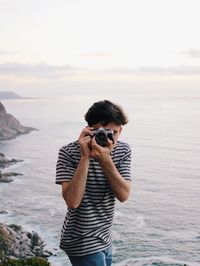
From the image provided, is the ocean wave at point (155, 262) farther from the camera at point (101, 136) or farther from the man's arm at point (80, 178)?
the camera at point (101, 136)

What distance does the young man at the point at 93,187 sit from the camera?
4.18 m

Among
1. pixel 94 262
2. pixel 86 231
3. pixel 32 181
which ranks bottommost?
pixel 32 181

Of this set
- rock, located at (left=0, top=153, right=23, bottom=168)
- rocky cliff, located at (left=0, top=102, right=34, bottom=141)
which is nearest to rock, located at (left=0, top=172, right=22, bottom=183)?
rock, located at (left=0, top=153, right=23, bottom=168)

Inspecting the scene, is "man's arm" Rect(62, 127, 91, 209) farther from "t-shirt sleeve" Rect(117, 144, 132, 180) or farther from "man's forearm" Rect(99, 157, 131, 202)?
"t-shirt sleeve" Rect(117, 144, 132, 180)

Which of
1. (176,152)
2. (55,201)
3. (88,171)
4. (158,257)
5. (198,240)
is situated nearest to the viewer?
(88,171)

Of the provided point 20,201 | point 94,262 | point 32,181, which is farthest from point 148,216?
point 94,262

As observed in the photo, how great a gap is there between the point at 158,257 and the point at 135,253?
2.52m

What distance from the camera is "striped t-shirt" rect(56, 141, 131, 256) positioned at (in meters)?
4.37

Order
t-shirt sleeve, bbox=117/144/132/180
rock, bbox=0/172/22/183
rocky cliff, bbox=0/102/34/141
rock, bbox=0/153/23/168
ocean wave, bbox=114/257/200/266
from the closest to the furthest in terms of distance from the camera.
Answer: t-shirt sleeve, bbox=117/144/132/180 → ocean wave, bbox=114/257/200/266 → rock, bbox=0/172/22/183 → rock, bbox=0/153/23/168 → rocky cliff, bbox=0/102/34/141

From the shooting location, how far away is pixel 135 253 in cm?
4762

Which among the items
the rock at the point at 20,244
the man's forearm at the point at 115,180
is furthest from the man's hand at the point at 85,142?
the rock at the point at 20,244

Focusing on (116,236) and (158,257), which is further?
(116,236)

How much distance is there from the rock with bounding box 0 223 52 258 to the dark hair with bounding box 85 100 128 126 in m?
42.6

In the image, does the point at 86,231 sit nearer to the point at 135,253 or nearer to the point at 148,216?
the point at 135,253
